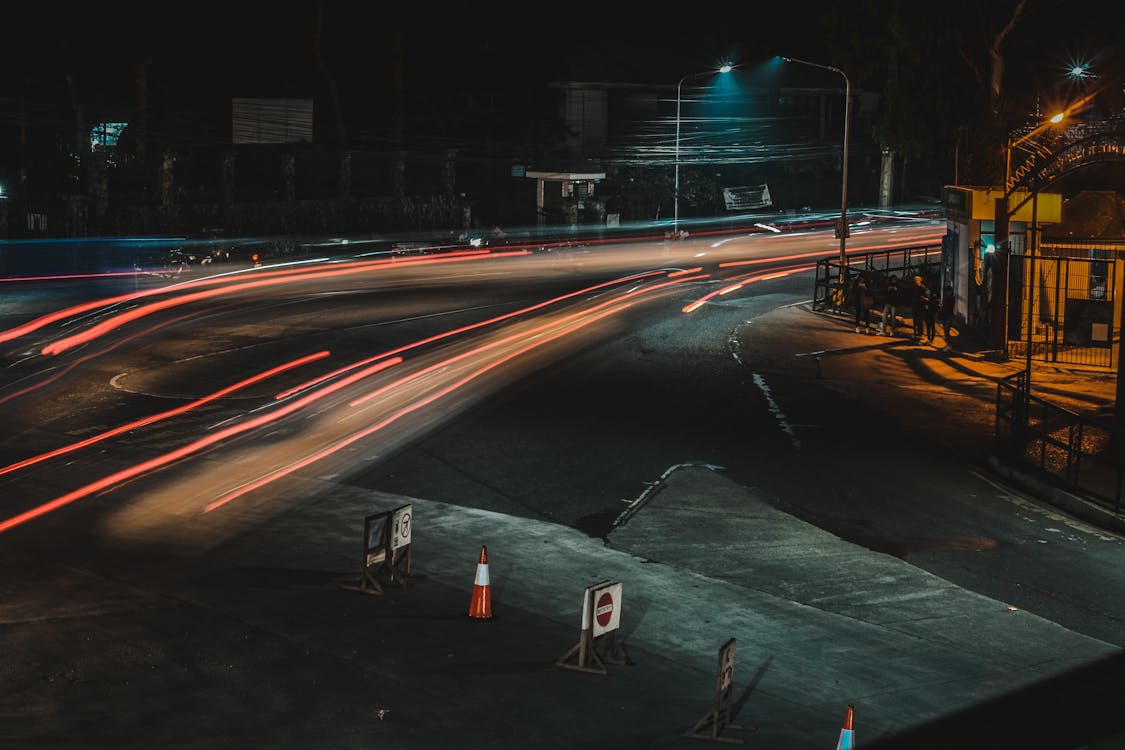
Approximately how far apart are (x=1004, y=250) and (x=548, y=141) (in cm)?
5049

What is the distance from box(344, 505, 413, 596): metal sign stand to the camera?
1299 centimetres

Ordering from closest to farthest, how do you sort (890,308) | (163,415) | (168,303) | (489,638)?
(489,638), (163,415), (890,308), (168,303)

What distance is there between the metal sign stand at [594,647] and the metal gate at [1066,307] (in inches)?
812

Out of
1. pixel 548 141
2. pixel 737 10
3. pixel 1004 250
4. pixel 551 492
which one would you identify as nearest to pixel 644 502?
pixel 551 492

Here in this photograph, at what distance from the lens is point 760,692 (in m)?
10.9

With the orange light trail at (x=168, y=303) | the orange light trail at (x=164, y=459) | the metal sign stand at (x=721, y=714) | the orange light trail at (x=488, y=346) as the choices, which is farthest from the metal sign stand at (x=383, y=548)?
the orange light trail at (x=168, y=303)

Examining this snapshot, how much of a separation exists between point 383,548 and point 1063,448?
10.4 metres

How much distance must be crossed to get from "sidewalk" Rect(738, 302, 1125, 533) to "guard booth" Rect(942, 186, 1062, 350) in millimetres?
1113

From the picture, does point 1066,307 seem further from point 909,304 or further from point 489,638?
point 489,638

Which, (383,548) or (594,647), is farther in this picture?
(383,548)

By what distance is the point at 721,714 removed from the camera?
9.98m

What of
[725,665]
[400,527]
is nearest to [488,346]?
[400,527]

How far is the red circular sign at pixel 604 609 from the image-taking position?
1099 centimetres

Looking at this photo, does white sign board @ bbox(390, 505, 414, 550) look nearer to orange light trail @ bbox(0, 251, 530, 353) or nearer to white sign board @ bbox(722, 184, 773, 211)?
orange light trail @ bbox(0, 251, 530, 353)
